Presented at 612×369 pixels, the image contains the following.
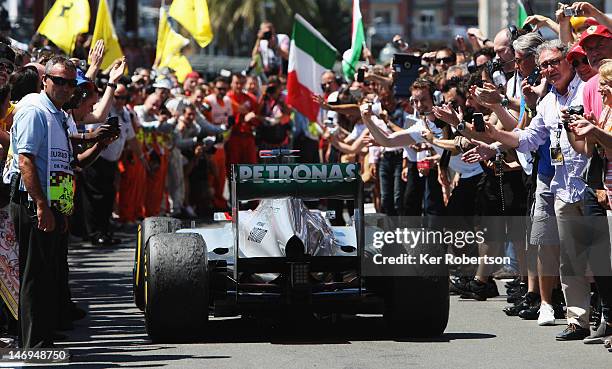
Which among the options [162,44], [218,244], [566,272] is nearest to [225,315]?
[218,244]

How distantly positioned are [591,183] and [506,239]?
3399 millimetres

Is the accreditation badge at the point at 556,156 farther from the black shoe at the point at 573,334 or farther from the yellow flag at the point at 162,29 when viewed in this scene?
the yellow flag at the point at 162,29

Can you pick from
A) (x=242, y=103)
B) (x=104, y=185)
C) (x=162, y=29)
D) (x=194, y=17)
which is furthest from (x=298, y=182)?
(x=242, y=103)

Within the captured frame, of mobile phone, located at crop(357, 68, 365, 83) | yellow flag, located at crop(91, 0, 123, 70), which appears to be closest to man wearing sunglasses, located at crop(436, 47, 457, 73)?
mobile phone, located at crop(357, 68, 365, 83)

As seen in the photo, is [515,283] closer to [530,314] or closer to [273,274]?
[530,314]

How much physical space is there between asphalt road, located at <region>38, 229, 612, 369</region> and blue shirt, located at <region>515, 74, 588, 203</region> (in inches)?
42.1

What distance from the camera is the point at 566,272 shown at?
10359 mm

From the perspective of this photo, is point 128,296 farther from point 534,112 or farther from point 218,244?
point 534,112

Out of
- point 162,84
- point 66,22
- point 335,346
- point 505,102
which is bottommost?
point 335,346

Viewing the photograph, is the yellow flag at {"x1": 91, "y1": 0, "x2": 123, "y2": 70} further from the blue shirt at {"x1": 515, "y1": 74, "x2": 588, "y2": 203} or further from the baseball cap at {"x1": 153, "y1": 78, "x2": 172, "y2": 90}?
the blue shirt at {"x1": 515, "y1": 74, "x2": 588, "y2": 203}

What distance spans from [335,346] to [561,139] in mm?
2246

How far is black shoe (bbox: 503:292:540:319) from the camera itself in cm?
1159

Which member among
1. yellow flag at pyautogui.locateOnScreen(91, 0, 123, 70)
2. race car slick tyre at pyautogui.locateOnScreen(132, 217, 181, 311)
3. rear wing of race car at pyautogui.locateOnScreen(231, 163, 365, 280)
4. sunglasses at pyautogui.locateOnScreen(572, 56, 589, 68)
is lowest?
race car slick tyre at pyautogui.locateOnScreen(132, 217, 181, 311)

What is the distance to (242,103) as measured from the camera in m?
24.4
